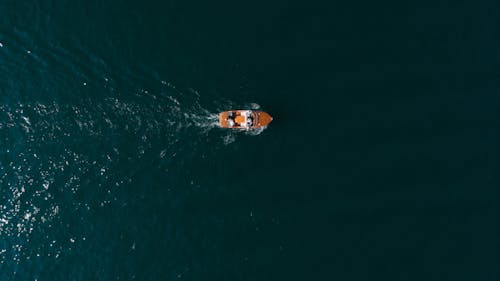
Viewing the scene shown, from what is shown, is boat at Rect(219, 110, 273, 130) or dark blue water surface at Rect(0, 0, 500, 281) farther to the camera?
boat at Rect(219, 110, 273, 130)

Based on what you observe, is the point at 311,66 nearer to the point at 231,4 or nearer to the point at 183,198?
the point at 231,4

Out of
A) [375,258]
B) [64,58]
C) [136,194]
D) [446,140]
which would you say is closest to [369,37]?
[446,140]

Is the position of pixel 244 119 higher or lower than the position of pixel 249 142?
higher

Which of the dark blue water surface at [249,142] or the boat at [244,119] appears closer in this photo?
the dark blue water surface at [249,142]

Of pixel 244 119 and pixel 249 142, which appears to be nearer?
pixel 244 119
